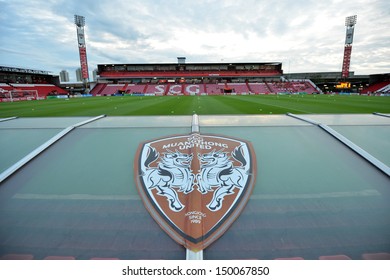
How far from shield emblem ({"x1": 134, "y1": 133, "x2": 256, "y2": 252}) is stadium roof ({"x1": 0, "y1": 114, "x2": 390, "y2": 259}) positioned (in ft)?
0.44

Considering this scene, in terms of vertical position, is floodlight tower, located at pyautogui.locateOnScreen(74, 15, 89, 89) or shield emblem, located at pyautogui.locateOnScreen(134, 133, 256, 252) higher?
floodlight tower, located at pyautogui.locateOnScreen(74, 15, 89, 89)

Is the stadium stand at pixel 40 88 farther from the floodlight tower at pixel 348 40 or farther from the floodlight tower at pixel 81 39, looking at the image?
the floodlight tower at pixel 348 40

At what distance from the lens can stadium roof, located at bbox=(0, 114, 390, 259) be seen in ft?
6.95

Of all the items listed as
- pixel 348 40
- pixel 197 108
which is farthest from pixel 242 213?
pixel 348 40

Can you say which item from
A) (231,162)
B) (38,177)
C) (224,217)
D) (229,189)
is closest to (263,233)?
(224,217)

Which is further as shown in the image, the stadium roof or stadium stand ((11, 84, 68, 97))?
stadium stand ((11, 84, 68, 97))

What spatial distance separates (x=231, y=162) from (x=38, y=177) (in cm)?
315

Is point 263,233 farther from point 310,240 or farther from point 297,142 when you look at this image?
point 297,142

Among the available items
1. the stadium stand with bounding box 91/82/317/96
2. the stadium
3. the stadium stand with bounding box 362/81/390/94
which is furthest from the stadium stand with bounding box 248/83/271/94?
the stadium

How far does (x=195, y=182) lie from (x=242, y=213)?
775 millimetres

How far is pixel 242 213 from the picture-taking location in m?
2.46

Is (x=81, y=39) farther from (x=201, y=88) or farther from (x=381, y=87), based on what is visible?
(x=381, y=87)

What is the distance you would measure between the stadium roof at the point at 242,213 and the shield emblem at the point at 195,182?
134mm

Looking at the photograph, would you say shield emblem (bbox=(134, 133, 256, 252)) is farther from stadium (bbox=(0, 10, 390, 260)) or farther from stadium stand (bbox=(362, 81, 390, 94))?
stadium stand (bbox=(362, 81, 390, 94))
